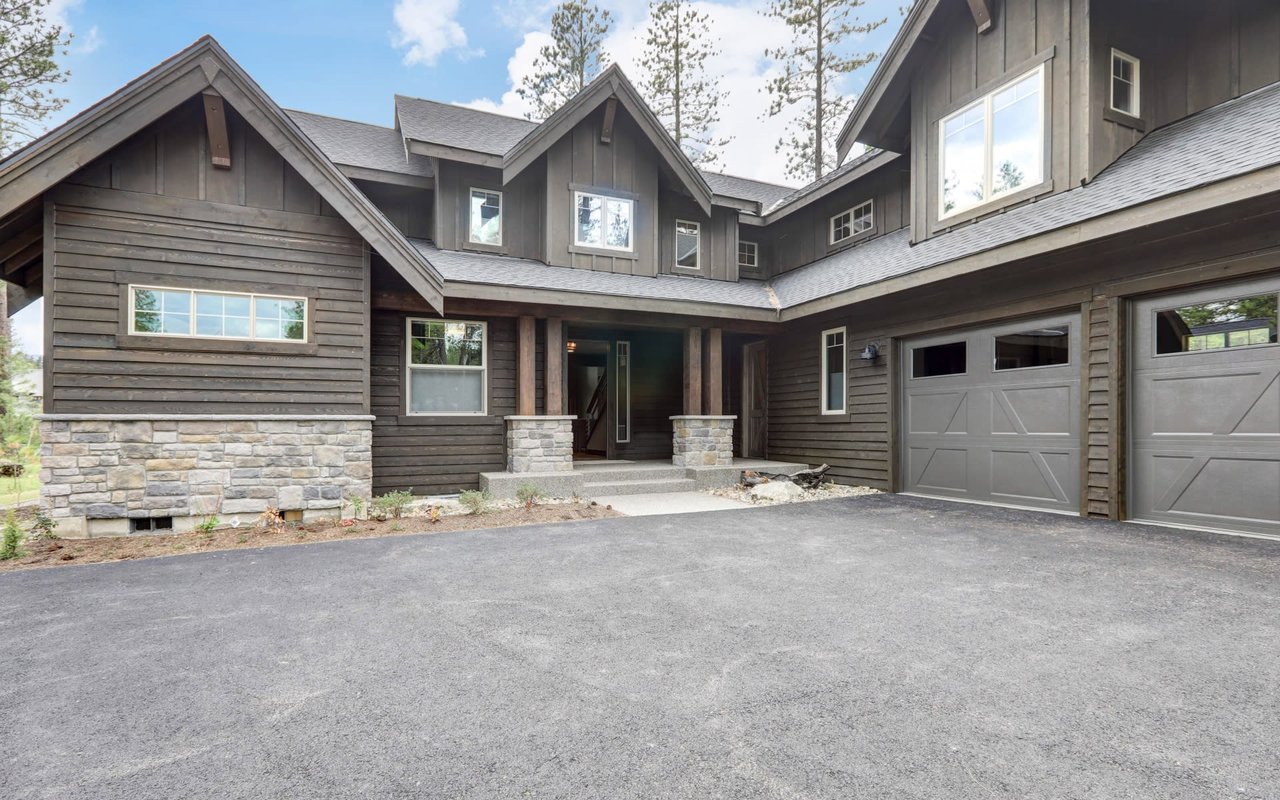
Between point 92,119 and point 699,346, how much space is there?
7.47 metres

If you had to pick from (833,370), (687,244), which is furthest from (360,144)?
(833,370)

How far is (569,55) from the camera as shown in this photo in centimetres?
1736

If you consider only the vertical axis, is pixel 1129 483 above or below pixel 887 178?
below

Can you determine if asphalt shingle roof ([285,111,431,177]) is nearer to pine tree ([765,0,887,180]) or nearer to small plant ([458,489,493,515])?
small plant ([458,489,493,515])

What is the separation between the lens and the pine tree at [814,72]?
599 inches

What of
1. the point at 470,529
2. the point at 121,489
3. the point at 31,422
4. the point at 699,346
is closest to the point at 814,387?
the point at 699,346

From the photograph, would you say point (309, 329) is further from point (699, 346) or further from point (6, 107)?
point (6, 107)

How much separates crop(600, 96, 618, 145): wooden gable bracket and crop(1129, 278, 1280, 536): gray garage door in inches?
288

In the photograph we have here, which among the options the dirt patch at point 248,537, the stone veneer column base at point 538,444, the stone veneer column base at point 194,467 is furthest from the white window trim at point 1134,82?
the stone veneer column base at point 194,467

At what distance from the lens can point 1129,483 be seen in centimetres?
585

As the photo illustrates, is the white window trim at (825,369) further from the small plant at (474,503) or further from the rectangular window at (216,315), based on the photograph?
the rectangular window at (216,315)

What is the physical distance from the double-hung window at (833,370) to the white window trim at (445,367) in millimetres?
5487

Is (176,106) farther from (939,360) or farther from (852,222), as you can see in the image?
(852,222)

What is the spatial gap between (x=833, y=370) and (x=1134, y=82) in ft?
16.3
